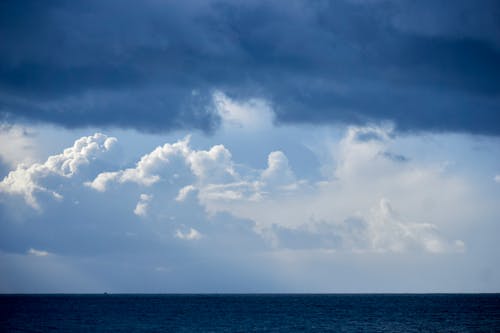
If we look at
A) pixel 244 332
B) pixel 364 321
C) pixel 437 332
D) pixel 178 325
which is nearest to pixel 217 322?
pixel 178 325

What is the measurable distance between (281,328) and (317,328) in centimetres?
628

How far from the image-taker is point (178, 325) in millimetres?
110125

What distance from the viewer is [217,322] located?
394 ft

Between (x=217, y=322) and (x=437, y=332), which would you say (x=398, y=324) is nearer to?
(x=437, y=332)

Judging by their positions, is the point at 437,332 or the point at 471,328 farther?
the point at 471,328

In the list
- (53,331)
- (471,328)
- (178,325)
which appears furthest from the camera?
(178,325)

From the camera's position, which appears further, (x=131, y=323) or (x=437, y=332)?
(x=131, y=323)

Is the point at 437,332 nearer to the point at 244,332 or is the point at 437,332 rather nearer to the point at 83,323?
the point at 244,332

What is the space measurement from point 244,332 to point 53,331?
30387 mm

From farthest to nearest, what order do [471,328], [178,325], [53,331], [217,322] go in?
1. [217,322]
2. [178,325]
3. [471,328]
4. [53,331]

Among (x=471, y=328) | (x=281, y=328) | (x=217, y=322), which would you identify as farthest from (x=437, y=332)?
(x=217, y=322)

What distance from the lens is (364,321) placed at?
124375mm

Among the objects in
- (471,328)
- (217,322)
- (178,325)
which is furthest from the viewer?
(217,322)

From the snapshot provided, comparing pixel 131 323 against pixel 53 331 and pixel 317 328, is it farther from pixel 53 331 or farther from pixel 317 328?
pixel 317 328
